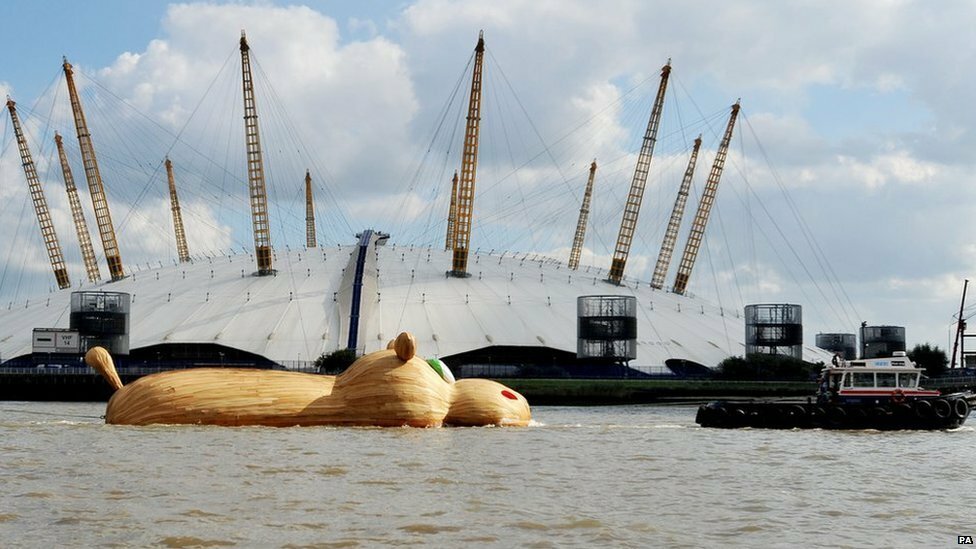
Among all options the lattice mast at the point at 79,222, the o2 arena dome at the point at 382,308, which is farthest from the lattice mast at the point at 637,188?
the lattice mast at the point at 79,222

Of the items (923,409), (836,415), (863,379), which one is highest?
(863,379)

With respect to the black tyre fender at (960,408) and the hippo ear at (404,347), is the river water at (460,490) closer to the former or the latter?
the hippo ear at (404,347)

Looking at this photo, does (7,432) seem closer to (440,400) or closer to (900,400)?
(440,400)

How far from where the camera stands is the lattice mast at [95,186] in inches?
5842

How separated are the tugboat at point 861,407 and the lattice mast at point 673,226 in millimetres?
93472

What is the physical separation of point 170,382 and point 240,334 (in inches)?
2457

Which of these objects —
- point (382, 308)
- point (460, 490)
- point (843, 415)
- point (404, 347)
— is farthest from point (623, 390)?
point (460, 490)

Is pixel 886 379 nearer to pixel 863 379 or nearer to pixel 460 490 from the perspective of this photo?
pixel 863 379

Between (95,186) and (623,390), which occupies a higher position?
(95,186)

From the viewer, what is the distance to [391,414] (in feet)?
152

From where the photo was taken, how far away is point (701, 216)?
160 meters

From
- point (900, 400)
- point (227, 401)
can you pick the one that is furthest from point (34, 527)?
point (900, 400)

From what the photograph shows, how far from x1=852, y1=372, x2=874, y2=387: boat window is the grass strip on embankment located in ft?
133

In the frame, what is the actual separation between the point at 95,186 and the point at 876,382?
120 m
